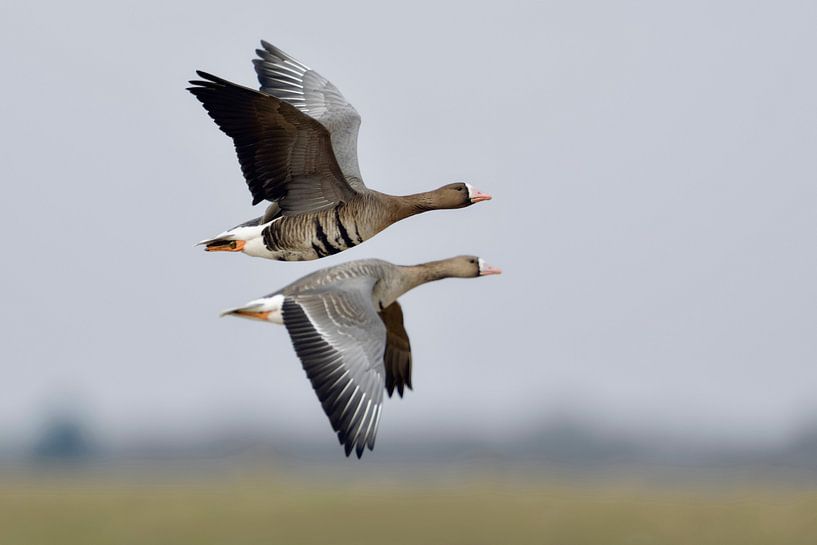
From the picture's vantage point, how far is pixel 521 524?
50312mm

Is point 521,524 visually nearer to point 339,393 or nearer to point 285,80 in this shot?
point 285,80

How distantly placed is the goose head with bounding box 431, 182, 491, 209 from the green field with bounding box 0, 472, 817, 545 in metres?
29.2

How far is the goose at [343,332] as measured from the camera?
1298cm

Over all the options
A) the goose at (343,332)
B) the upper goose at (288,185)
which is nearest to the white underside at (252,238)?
the upper goose at (288,185)

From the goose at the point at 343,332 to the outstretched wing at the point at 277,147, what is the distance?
0.81 meters

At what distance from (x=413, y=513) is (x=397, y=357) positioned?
3806cm

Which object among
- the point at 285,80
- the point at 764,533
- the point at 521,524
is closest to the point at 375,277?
the point at 285,80

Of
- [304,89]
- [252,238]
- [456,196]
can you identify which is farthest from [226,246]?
[304,89]

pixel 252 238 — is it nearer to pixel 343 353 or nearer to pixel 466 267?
pixel 343 353

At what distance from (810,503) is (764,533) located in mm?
5496

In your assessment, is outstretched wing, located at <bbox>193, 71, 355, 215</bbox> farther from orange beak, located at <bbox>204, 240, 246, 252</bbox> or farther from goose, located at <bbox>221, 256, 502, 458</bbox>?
goose, located at <bbox>221, 256, 502, 458</bbox>

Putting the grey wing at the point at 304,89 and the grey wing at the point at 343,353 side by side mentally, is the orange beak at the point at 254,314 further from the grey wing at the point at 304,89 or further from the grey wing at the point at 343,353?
the grey wing at the point at 304,89

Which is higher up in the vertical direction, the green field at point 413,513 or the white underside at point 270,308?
the green field at point 413,513

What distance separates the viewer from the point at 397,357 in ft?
52.0
